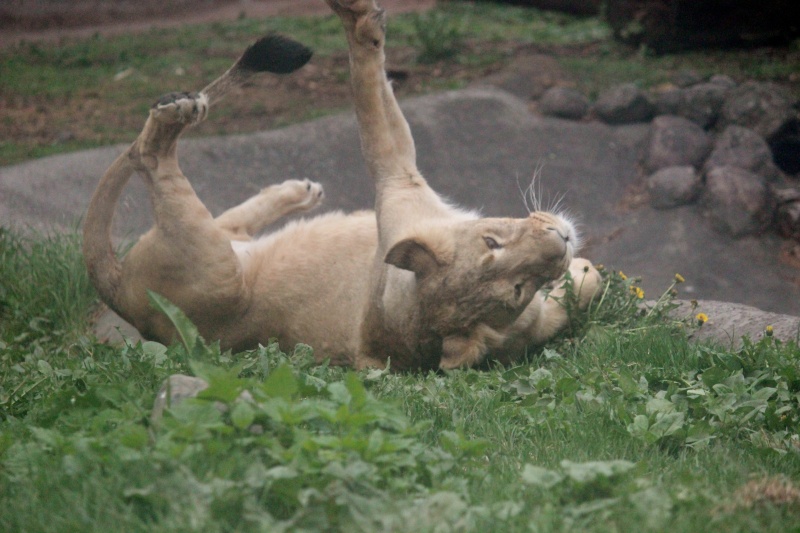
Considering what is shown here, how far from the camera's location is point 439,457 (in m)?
3.25

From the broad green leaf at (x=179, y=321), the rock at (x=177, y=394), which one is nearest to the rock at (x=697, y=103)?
the broad green leaf at (x=179, y=321)

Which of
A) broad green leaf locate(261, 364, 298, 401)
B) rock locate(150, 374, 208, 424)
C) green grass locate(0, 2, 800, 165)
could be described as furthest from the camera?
green grass locate(0, 2, 800, 165)

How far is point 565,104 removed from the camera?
971cm

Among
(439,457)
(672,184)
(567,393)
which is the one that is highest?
(439,457)

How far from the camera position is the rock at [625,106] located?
948cm

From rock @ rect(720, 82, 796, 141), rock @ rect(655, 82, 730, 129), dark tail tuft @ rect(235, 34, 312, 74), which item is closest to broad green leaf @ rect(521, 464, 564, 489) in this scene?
dark tail tuft @ rect(235, 34, 312, 74)

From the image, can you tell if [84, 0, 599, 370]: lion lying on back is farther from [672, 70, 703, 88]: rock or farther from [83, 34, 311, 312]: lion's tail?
[672, 70, 703, 88]: rock

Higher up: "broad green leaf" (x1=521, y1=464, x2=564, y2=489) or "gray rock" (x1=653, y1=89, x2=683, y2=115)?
"broad green leaf" (x1=521, y1=464, x2=564, y2=489)

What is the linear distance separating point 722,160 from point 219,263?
5226 mm

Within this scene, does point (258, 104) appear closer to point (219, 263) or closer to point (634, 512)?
point (219, 263)

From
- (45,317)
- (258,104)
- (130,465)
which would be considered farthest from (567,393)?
(258,104)

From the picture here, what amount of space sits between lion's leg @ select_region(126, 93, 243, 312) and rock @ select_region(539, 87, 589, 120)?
208 inches

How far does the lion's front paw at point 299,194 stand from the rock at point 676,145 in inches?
149

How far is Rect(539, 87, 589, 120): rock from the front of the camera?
971cm
